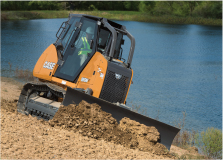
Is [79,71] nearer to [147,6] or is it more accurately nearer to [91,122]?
[91,122]

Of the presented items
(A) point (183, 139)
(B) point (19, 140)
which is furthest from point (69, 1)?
(B) point (19, 140)

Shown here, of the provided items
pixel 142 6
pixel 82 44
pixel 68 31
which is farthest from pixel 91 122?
pixel 142 6

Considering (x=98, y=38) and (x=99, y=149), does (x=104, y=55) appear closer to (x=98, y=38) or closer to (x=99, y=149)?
(x=98, y=38)

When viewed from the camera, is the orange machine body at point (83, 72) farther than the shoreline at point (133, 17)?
No

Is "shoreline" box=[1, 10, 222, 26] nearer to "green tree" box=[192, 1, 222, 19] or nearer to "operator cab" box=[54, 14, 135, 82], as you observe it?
"green tree" box=[192, 1, 222, 19]

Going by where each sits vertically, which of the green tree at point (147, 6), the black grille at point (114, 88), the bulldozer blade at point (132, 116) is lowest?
the bulldozer blade at point (132, 116)

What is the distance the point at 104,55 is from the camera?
7.71 meters

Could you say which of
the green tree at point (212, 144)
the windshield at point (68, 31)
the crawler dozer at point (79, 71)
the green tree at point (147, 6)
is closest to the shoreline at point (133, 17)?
the green tree at point (147, 6)

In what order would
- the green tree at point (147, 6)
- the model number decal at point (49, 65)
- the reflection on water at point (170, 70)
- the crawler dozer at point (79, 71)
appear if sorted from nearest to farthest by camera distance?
the crawler dozer at point (79, 71) < the model number decal at point (49, 65) < the reflection on water at point (170, 70) < the green tree at point (147, 6)

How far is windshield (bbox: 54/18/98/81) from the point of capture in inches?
299

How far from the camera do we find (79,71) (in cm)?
754

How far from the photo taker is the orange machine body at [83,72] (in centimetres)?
725

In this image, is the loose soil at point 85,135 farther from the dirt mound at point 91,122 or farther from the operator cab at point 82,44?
the operator cab at point 82,44

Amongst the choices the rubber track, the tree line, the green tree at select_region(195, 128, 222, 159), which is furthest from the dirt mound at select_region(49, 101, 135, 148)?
the tree line
